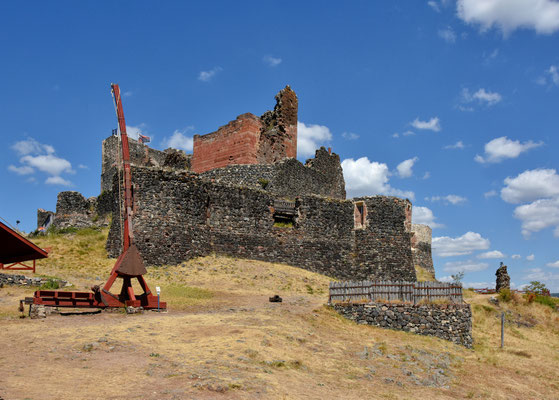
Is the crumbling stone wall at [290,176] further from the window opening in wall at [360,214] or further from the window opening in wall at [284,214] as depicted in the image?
the window opening in wall at [360,214]

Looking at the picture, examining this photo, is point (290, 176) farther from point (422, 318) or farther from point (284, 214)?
point (422, 318)

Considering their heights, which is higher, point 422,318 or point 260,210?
point 260,210

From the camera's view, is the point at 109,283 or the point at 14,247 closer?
the point at 14,247

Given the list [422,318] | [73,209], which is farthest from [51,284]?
[73,209]

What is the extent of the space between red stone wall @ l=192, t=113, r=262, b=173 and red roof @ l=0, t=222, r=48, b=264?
23.0 m

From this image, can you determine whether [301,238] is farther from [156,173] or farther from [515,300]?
[515,300]

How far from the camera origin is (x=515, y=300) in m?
31.1

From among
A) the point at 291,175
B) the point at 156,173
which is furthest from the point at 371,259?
the point at 156,173

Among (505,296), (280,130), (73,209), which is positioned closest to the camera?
(505,296)

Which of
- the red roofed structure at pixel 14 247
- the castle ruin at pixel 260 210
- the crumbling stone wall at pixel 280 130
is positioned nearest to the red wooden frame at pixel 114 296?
the red roofed structure at pixel 14 247

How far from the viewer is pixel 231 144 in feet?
116

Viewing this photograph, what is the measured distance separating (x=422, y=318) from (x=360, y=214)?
13.8 metres

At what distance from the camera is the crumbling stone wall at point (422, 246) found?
51475 mm

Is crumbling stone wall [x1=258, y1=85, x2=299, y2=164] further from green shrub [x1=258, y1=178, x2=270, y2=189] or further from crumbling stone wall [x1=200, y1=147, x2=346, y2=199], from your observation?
green shrub [x1=258, y1=178, x2=270, y2=189]
